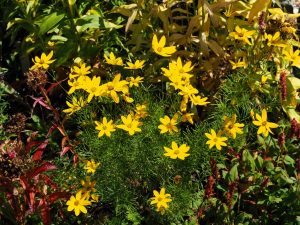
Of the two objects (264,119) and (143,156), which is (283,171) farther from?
(143,156)

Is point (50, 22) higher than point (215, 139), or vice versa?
point (50, 22)

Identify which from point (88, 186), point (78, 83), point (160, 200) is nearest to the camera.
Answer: point (160, 200)

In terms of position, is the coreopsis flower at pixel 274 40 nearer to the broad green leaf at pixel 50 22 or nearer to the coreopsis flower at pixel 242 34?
the coreopsis flower at pixel 242 34

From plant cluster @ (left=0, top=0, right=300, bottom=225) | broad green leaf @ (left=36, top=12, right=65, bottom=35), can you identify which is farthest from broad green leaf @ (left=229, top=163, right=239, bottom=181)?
broad green leaf @ (left=36, top=12, right=65, bottom=35)

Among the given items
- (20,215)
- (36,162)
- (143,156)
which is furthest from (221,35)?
(20,215)

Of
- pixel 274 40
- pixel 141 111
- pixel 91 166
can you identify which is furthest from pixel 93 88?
pixel 274 40

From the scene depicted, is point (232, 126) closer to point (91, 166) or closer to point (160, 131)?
point (160, 131)

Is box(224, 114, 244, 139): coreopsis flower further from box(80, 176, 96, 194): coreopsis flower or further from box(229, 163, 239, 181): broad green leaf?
box(80, 176, 96, 194): coreopsis flower
